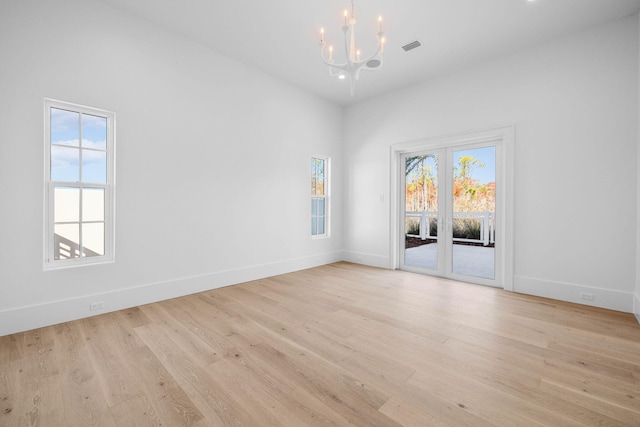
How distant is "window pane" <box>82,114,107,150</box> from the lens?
124 inches

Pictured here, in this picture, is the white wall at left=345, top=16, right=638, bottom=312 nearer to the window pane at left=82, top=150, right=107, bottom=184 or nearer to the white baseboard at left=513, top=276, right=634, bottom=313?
the white baseboard at left=513, top=276, right=634, bottom=313

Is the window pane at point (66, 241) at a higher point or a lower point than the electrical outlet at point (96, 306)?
higher

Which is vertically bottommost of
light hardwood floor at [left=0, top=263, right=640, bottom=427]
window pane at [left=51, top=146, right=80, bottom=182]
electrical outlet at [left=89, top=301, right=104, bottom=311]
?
light hardwood floor at [left=0, top=263, right=640, bottom=427]

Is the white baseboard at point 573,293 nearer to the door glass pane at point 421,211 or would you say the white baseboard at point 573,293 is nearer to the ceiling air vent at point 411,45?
the door glass pane at point 421,211

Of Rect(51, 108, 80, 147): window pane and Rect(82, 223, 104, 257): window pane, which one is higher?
Rect(51, 108, 80, 147): window pane

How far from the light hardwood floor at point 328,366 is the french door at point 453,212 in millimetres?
1090

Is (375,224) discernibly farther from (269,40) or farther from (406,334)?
(269,40)

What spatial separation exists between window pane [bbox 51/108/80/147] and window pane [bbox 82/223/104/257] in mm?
928

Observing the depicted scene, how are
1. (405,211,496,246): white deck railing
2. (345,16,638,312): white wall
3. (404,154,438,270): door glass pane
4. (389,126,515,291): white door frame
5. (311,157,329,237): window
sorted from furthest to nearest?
(311,157,329,237): window, (404,154,438,270): door glass pane, (405,211,496,246): white deck railing, (389,126,515,291): white door frame, (345,16,638,312): white wall

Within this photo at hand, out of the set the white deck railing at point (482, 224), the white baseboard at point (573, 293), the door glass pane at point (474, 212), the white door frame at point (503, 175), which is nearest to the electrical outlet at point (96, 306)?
the white deck railing at point (482, 224)

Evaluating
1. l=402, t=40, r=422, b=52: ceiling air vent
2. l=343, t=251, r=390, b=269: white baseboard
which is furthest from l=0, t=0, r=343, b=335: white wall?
l=402, t=40, r=422, b=52: ceiling air vent

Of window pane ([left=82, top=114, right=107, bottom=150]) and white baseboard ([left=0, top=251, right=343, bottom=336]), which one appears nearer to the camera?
white baseboard ([left=0, top=251, right=343, bottom=336])

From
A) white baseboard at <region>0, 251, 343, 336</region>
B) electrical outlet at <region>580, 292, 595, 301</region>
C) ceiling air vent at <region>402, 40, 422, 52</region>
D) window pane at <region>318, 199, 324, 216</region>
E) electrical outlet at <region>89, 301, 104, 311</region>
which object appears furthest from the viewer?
window pane at <region>318, 199, 324, 216</region>

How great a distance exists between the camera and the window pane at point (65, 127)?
→ 2967 millimetres
